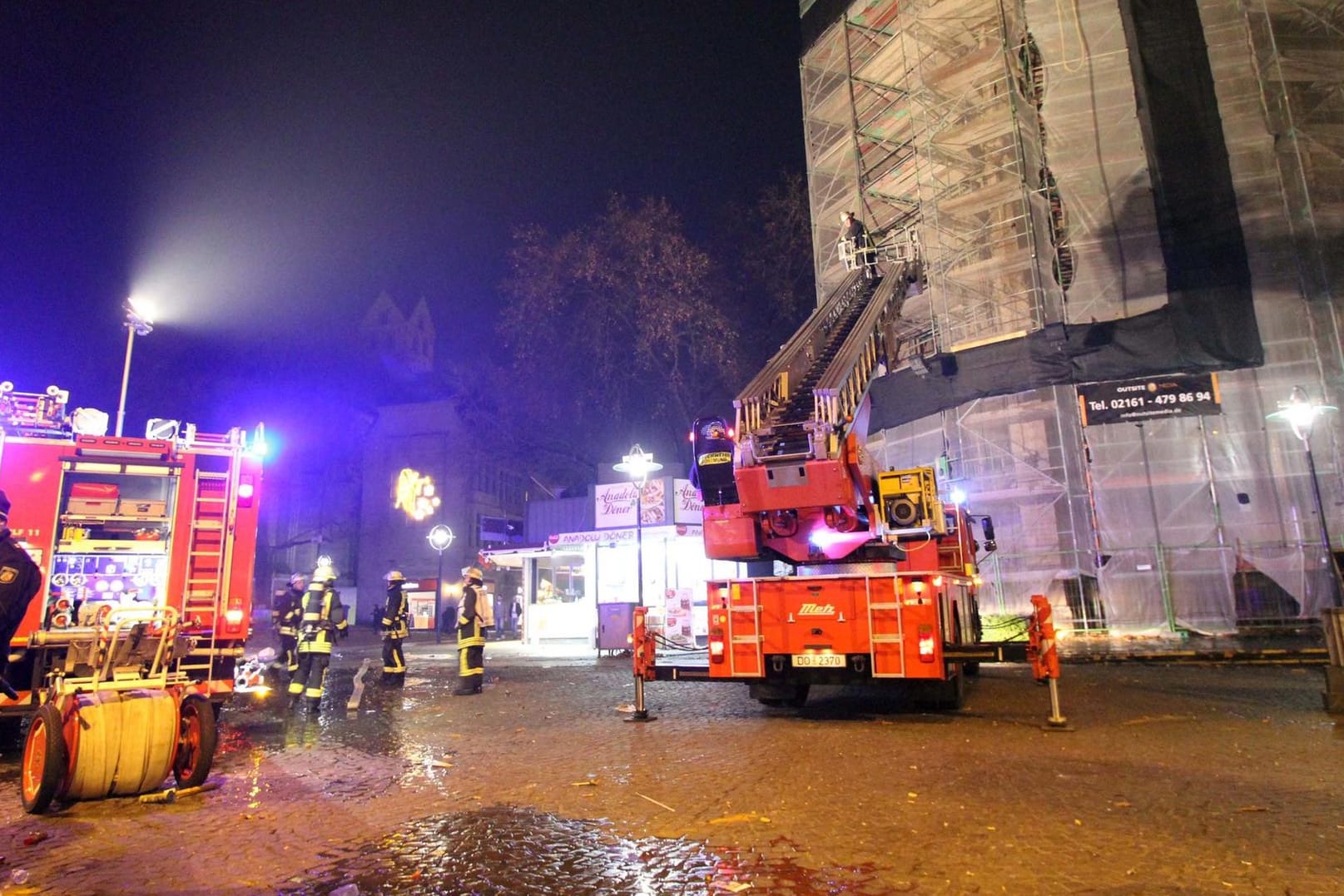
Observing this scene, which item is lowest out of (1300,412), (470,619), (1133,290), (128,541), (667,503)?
(470,619)

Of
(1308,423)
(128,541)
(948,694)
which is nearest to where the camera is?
(128,541)

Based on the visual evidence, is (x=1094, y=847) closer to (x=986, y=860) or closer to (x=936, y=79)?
(x=986, y=860)

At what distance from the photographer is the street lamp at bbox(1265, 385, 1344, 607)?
587 inches

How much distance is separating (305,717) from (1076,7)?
22565mm

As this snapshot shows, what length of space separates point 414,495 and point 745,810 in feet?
133

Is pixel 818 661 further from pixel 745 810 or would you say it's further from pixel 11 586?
pixel 11 586

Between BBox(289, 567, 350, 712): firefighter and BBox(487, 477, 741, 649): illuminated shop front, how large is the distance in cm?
805

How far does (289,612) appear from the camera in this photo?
12.6 metres

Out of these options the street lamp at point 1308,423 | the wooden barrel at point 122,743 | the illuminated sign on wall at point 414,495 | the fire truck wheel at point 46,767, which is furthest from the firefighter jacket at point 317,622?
the illuminated sign on wall at point 414,495

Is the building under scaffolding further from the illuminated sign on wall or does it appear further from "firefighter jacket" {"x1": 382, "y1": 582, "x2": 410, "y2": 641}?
the illuminated sign on wall

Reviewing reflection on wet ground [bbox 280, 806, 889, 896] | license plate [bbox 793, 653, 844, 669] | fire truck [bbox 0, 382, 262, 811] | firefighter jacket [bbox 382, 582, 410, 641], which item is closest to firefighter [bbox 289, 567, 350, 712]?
fire truck [bbox 0, 382, 262, 811]

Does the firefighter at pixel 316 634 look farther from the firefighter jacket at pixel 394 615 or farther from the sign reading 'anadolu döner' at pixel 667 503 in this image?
the sign reading 'anadolu döner' at pixel 667 503

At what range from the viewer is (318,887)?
3.75 metres

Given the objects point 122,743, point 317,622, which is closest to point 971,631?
point 317,622
